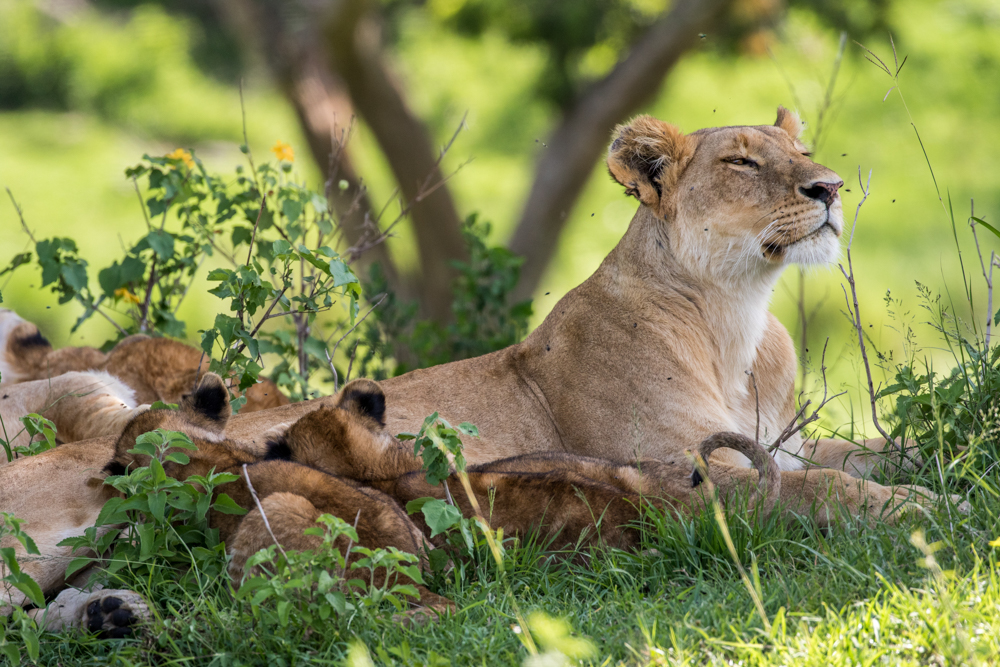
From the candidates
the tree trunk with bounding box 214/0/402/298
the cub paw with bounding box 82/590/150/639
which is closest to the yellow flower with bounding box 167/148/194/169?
the cub paw with bounding box 82/590/150/639

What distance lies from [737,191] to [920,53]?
7913 mm

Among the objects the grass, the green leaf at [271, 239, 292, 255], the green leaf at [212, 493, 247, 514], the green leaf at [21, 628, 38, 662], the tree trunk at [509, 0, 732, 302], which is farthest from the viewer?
the tree trunk at [509, 0, 732, 302]

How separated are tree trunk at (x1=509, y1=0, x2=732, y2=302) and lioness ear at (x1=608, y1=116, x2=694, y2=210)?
530 cm

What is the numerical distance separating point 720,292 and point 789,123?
2.92ft

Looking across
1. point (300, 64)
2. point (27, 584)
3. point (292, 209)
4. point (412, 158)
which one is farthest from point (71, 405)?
point (412, 158)

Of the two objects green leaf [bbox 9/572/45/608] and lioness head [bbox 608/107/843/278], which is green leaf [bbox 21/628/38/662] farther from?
lioness head [bbox 608/107/843/278]

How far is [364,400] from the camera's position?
3.64 m

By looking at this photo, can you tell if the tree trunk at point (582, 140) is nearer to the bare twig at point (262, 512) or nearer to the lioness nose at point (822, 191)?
the lioness nose at point (822, 191)

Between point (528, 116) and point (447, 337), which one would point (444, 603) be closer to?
point (447, 337)

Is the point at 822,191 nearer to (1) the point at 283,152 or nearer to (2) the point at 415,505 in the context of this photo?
(2) the point at 415,505

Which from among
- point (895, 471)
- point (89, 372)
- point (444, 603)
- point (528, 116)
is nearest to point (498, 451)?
point (444, 603)

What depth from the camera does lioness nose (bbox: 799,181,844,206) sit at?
382cm

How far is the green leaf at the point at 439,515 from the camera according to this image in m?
2.88

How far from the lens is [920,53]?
35.1 ft
